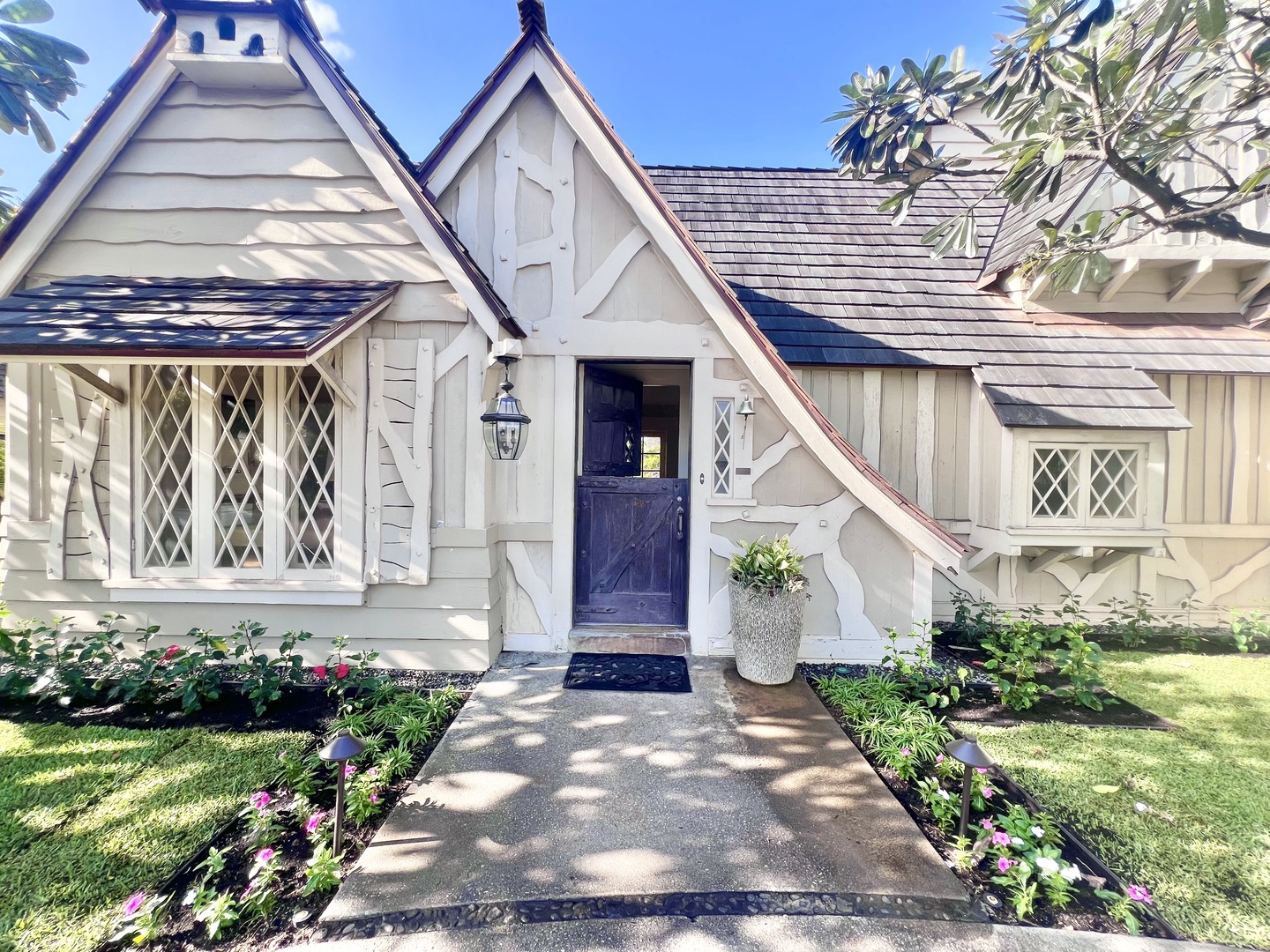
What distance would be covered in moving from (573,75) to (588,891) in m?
5.33

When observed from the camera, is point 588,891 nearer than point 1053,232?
Yes

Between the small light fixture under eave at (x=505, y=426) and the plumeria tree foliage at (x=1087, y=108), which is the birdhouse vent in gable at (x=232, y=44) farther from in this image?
A: the plumeria tree foliage at (x=1087, y=108)

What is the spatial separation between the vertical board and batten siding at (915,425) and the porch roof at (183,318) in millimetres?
4284

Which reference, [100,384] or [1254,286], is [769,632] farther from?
[1254,286]

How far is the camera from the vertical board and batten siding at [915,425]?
17.3 feet

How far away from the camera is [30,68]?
12.5ft

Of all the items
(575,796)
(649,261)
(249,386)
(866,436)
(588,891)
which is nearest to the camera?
(588,891)

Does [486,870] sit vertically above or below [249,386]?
below

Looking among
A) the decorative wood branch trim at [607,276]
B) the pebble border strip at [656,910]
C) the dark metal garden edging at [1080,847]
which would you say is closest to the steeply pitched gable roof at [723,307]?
the decorative wood branch trim at [607,276]

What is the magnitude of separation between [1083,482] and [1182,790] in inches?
112

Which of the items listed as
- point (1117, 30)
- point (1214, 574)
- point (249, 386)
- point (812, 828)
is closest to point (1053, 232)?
point (1117, 30)

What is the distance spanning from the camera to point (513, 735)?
315 cm

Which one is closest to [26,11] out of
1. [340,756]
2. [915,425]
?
[340,756]

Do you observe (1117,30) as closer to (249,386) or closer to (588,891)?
(588,891)
